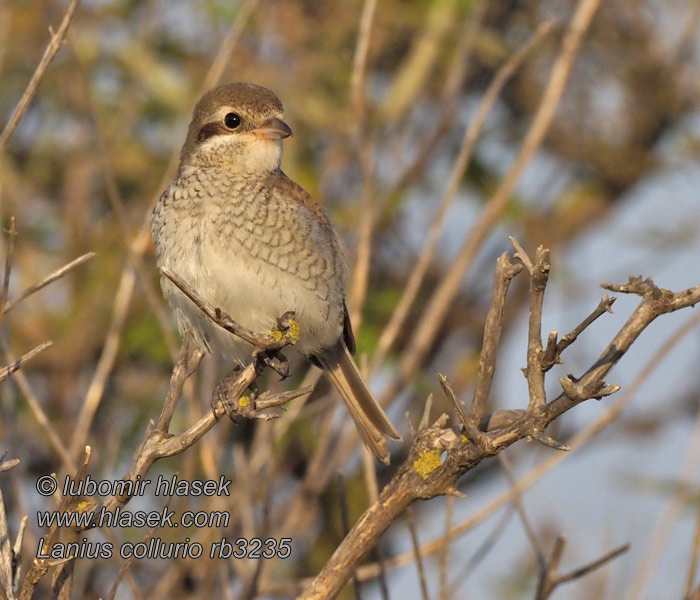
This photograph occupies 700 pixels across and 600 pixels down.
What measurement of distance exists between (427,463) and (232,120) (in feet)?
5.79

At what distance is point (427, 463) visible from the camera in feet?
8.17

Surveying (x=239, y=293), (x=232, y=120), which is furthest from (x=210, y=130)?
(x=239, y=293)

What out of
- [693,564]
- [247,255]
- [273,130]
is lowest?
[693,564]

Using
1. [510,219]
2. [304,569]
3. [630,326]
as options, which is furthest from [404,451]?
[630,326]

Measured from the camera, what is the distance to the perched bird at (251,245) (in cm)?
352

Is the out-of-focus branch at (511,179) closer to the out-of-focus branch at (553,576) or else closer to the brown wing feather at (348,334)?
the brown wing feather at (348,334)

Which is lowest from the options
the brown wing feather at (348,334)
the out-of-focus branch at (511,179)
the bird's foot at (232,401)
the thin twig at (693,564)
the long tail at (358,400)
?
the thin twig at (693,564)

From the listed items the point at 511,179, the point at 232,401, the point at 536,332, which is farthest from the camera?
the point at 511,179

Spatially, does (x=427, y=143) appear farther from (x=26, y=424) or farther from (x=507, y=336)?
(x=26, y=424)

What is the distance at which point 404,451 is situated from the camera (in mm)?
5523

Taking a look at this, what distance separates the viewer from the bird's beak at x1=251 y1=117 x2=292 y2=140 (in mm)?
3721

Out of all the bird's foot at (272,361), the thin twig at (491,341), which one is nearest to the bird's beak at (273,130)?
the bird's foot at (272,361)

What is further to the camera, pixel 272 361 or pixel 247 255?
pixel 247 255

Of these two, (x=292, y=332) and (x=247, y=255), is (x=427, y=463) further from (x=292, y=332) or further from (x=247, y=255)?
(x=247, y=255)
